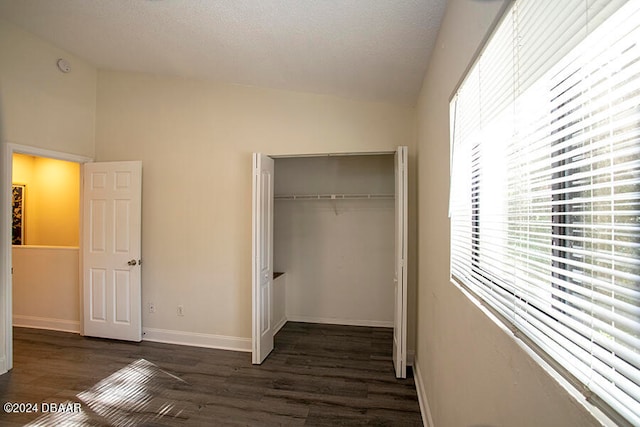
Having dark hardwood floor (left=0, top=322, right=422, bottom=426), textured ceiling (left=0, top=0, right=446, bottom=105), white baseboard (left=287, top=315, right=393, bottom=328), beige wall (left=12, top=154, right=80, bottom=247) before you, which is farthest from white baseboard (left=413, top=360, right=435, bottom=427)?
beige wall (left=12, top=154, right=80, bottom=247)

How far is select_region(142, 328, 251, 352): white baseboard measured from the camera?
11.2ft

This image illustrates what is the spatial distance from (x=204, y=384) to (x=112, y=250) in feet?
6.64

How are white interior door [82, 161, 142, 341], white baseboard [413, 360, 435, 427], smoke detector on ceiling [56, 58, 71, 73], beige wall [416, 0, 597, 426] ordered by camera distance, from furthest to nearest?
white interior door [82, 161, 142, 341], smoke detector on ceiling [56, 58, 71, 73], white baseboard [413, 360, 435, 427], beige wall [416, 0, 597, 426]

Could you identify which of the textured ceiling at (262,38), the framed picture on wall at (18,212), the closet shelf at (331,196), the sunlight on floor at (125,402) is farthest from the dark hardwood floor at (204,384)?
the textured ceiling at (262,38)

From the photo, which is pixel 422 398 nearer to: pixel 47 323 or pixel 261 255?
pixel 261 255

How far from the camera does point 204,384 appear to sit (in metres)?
2.71

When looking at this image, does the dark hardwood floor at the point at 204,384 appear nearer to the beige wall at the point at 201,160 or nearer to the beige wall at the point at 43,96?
the beige wall at the point at 201,160

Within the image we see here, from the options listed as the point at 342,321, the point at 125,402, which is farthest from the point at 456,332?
the point at 342,321

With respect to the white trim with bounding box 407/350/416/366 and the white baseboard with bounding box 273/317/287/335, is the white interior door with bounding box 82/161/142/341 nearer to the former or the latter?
the white baseboard with bounding box 273/317/287/335

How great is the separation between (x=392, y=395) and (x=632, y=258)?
2.51 m

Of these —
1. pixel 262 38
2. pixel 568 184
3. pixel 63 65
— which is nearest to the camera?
pixel 568 184

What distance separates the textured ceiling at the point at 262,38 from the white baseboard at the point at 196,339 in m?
2.86

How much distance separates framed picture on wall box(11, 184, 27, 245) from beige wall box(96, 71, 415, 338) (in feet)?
8.01

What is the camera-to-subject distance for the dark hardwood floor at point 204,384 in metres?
2.27
